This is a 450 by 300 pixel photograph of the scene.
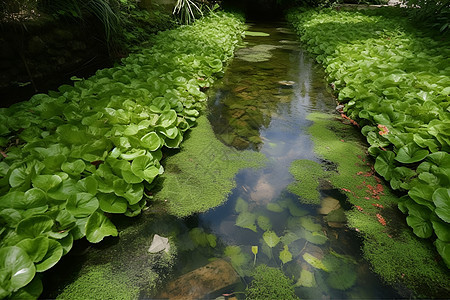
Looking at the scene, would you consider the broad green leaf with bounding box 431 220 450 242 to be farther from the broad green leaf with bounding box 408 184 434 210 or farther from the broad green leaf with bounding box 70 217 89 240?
the broad green leaf with bounding box 70 217 89 240

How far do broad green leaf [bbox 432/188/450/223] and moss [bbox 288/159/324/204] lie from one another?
0.59 m

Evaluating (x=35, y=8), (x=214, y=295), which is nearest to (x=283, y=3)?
(x=35, y=8)

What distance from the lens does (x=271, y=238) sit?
143 cm

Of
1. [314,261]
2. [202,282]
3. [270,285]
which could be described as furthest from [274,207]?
[202,282]

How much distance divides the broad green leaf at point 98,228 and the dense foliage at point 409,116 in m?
1.62

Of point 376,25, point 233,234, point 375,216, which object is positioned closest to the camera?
point 233,234

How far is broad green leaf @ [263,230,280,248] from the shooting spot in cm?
140

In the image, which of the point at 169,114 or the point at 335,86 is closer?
the point at 169,114

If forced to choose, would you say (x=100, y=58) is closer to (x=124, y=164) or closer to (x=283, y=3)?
(x=124, y=164)

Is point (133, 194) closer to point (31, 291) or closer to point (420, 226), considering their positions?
point (31, 291)

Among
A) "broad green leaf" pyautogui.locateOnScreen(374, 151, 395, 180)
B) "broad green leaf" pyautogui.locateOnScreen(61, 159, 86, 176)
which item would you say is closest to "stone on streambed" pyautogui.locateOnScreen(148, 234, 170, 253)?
"broad green leaf" pyautogui.locateOnScreen(61, 159, 86, 176)

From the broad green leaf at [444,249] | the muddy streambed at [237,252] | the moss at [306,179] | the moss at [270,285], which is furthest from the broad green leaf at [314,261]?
the broad green leaf at [444,249]

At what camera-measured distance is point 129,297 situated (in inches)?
45.3

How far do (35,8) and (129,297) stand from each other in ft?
9.58
